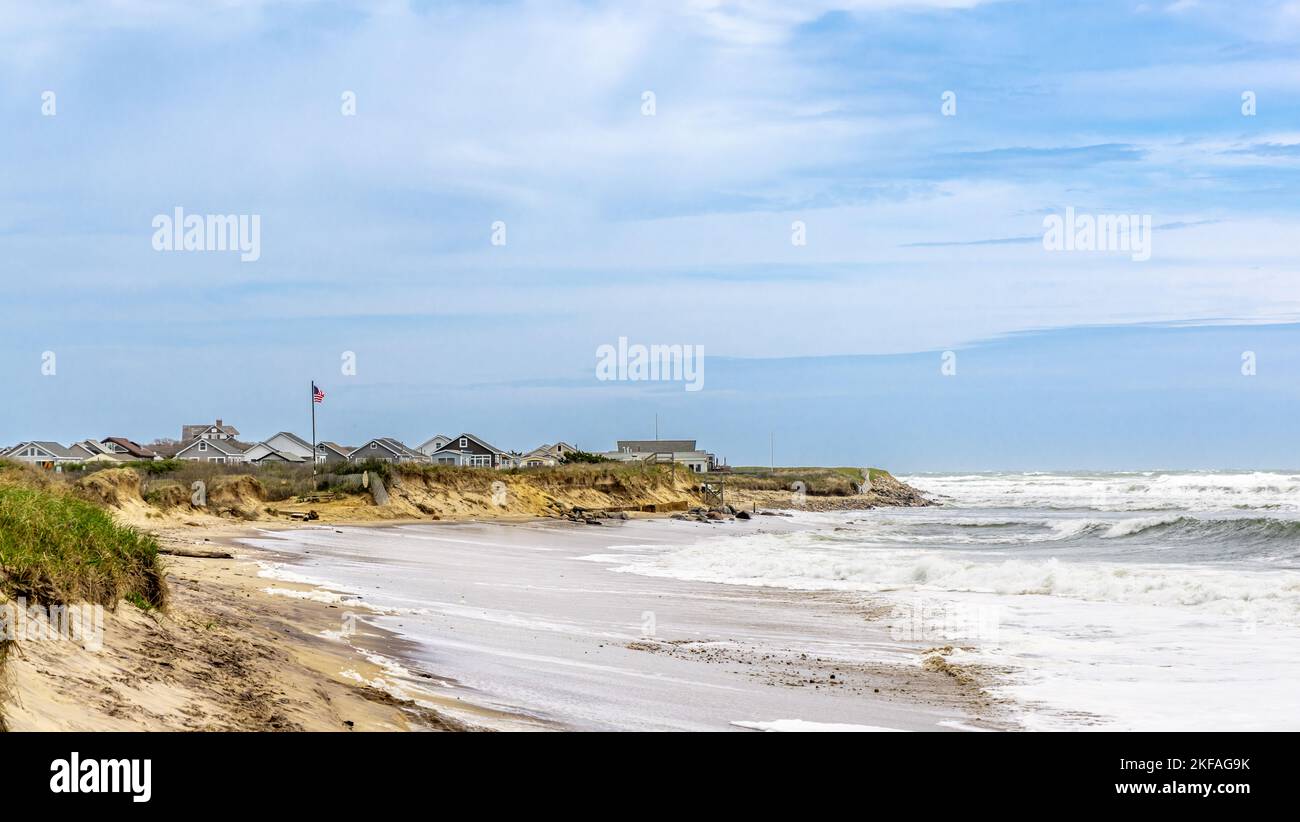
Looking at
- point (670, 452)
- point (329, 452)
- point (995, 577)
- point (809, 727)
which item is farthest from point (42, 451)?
point (809, 727)

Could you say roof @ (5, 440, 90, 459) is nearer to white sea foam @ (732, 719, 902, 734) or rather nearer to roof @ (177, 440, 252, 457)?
roof @ (177, 440, 252, 457)

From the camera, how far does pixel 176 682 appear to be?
7.07 metres

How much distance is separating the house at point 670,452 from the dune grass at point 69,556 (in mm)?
105272

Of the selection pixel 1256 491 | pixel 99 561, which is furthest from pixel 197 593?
pixel 1256 491

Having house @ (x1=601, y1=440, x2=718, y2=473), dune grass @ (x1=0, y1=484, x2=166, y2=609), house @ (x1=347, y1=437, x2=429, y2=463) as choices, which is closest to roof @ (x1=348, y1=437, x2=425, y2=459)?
house @ (x1=347, y1=437, x2=429, y2=463)

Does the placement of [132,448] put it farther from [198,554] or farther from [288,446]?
[198,554]

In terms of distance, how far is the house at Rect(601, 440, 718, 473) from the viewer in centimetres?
12000

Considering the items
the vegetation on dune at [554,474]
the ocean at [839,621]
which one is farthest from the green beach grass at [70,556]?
the vegetation on dune at [554,474]

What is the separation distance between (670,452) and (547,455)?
24.6 meters

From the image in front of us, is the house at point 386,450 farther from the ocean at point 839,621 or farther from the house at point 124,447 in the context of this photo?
the ocean at point 839,621

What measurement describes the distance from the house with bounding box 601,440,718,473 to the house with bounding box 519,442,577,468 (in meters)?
5.73

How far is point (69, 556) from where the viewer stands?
25.9 ft
